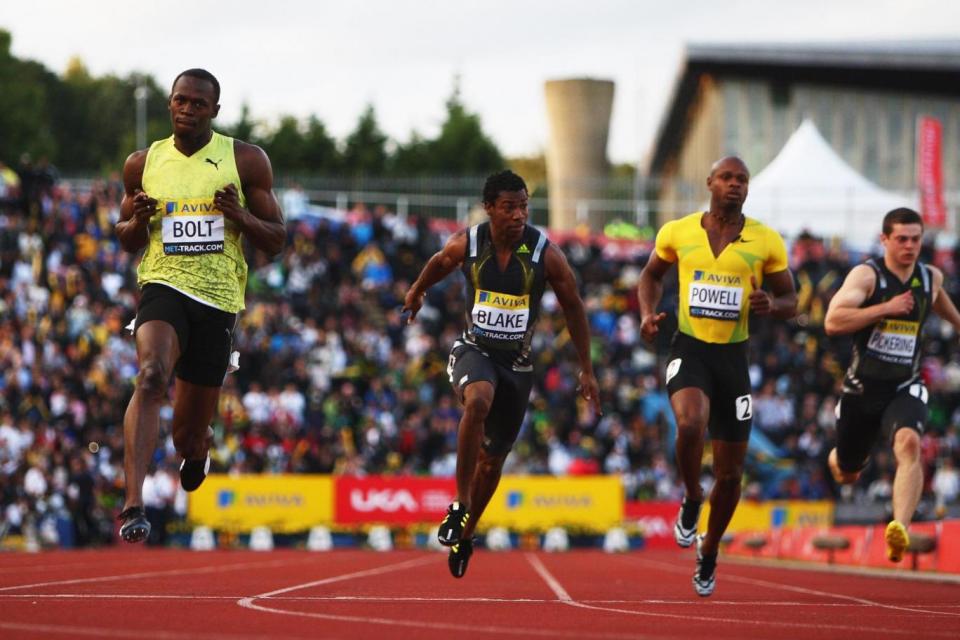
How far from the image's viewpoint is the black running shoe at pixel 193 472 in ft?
35.8

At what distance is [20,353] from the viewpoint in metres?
29.0

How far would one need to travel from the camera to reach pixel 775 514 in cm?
3098

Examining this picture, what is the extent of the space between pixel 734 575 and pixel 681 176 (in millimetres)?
62745

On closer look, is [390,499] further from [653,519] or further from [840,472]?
[840,472]

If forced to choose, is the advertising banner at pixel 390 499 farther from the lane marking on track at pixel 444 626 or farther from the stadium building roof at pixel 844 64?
the stadium building roof at pixel 844 64

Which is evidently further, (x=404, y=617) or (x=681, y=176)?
(x=681, y=176)

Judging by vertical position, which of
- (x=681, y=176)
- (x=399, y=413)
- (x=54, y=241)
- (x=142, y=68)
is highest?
A: (x=142, y=68)

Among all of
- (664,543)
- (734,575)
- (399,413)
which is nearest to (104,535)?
(399,413)

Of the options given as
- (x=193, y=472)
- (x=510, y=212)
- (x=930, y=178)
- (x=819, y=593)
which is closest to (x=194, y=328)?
(x=193, y=472)

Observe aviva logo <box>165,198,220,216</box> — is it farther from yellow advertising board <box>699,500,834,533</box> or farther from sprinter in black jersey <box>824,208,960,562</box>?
yellow advertising board <box>699,500,834,533</box>

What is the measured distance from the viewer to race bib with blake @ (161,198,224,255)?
9.70 m

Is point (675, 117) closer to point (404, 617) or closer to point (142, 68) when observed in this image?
point (142, 68)

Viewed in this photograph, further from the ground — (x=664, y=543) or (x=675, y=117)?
(x=675, y=117)

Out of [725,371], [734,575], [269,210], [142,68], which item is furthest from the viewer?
[142,68]
